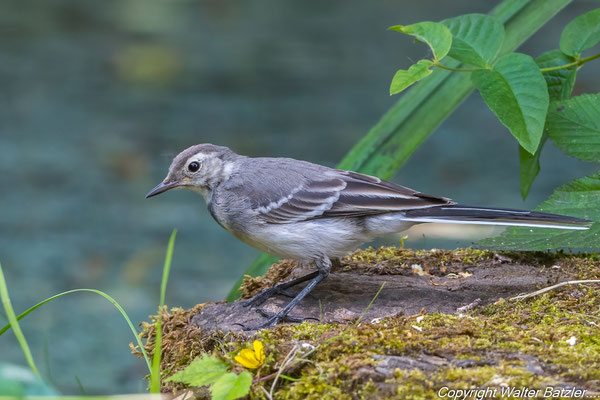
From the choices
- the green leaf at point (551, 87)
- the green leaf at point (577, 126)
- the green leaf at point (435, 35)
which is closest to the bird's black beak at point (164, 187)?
the green leaf at point (435, 35)

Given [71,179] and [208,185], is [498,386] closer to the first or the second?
[208,185]

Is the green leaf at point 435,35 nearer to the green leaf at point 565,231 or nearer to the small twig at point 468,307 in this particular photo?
the green leaf at point 565,231

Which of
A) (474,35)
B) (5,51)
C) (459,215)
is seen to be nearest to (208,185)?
(459,215)

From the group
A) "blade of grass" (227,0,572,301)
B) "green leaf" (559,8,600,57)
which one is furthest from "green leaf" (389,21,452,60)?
"green leaf" (559,8,600,57)

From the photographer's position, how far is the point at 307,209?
4039 millimetres

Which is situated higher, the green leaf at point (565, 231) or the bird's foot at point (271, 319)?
the green leaf at point (565, 231)

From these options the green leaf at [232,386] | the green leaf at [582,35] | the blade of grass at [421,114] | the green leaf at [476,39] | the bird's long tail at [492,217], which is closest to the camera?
the green leaf at [232,386]

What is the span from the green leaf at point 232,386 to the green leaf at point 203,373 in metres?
0.08

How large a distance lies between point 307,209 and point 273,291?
0.51 metres

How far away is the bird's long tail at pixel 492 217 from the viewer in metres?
3.58

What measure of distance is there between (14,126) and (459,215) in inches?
322

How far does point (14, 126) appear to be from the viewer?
1022 centimetres

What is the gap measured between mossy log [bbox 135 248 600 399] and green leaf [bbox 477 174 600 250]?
0.58ft

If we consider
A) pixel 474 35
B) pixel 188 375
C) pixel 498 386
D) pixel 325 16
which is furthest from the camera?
pixel 325 16
